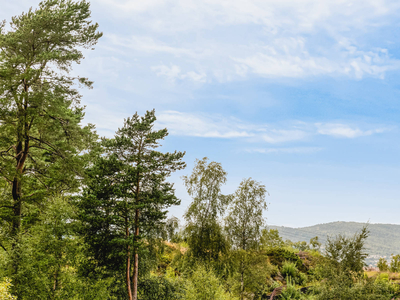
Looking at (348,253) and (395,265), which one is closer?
(348,253)

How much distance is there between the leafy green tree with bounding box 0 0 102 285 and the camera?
42.8 ft

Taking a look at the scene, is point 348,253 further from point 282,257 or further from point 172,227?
point 282,257

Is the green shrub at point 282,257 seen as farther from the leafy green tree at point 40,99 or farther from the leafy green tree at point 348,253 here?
the leafy green tree at point 40,99

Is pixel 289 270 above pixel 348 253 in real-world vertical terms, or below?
below

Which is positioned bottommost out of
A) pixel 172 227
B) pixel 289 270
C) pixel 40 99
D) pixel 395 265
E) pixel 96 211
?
pixel 289 270

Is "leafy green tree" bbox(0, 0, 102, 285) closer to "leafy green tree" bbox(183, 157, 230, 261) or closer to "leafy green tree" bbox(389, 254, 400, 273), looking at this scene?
"leafy green tree" bbox(183, 157, 230, 261)

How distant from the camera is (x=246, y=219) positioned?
21.4 m

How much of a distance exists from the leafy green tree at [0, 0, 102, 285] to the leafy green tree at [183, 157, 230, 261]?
9179 mm

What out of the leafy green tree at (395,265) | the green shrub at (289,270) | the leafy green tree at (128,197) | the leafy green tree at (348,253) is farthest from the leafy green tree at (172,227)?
the leafy green tree at (395,265)

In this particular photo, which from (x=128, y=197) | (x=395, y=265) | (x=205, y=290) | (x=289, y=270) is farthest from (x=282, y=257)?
(x=128, y=197)

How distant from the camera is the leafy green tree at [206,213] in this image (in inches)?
813

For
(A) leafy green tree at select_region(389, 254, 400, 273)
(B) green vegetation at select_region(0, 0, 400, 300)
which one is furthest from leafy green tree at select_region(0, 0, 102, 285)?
(A) leafy green tree at select_region(389, 254, 400, 273)

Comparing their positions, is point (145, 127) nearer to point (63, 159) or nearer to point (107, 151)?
point (107, 151)

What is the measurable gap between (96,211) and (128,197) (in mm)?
2146
